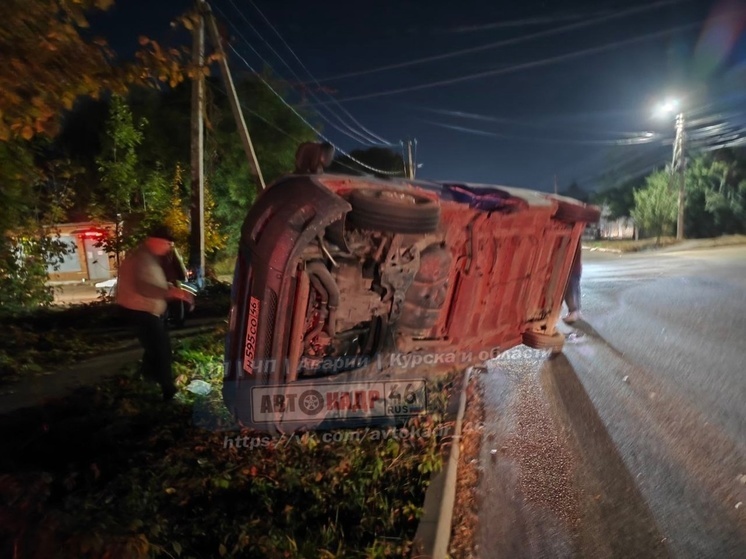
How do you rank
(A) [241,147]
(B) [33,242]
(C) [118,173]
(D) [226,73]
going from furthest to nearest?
(A) [241,147] → (D) [226,73] → (C) [118,173] → (B) [33,242]

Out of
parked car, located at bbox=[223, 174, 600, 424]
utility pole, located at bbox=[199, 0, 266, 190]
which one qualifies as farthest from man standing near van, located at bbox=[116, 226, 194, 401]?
utility pole, located at bbox=[199, 0, 266, 190]

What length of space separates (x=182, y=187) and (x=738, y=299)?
14.1 metres

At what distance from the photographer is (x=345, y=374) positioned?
13.0ft

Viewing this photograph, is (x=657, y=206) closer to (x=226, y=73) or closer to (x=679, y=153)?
(x=679, y=153)

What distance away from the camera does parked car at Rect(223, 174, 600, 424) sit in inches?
137

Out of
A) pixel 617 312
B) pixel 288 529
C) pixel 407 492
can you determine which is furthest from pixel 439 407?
pixel 617 312

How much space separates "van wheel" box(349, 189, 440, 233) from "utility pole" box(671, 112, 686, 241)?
30.2 m

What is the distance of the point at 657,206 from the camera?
3219cm

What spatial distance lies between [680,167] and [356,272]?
31782 mm

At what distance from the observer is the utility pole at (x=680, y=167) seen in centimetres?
2906

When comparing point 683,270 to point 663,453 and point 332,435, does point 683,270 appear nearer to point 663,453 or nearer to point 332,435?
point 663,453

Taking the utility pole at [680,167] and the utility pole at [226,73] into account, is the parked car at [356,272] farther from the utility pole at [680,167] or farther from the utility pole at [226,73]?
the utility pole at [680,167]

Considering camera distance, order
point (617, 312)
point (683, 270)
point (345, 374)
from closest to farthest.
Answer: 1. point (345, 374)
2. point (617, 312)
3. point (683, 270)

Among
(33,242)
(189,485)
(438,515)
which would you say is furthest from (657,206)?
(189,485)
